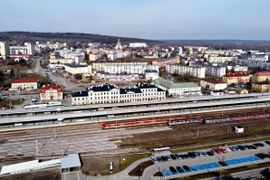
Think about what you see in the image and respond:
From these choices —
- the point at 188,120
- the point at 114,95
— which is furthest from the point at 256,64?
the point at 188,120

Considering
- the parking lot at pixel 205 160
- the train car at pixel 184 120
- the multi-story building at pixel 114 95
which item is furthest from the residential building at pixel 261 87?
the parking lot at pixel 205 160

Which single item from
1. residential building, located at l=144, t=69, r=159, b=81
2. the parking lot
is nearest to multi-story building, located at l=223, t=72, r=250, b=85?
residential building, located at l=144, t=69, r=159, b=81

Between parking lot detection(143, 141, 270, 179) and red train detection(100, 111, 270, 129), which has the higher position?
red train detection(100, 111, 270, 129)

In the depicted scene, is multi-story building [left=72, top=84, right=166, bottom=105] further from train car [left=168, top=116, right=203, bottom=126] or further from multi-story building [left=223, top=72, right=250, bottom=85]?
multi-story building [left=223, top=72, right=250, bottom=85]

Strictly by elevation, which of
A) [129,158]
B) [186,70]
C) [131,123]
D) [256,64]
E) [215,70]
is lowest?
[129,158]

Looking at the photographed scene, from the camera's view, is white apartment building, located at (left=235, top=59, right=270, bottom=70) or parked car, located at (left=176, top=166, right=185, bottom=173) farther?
white apartment building, located at (left=235, top=59, right=270, bottom=70)

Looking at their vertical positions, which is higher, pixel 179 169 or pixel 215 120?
pixel 215 120

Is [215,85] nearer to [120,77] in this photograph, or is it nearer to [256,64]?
[120,77]
